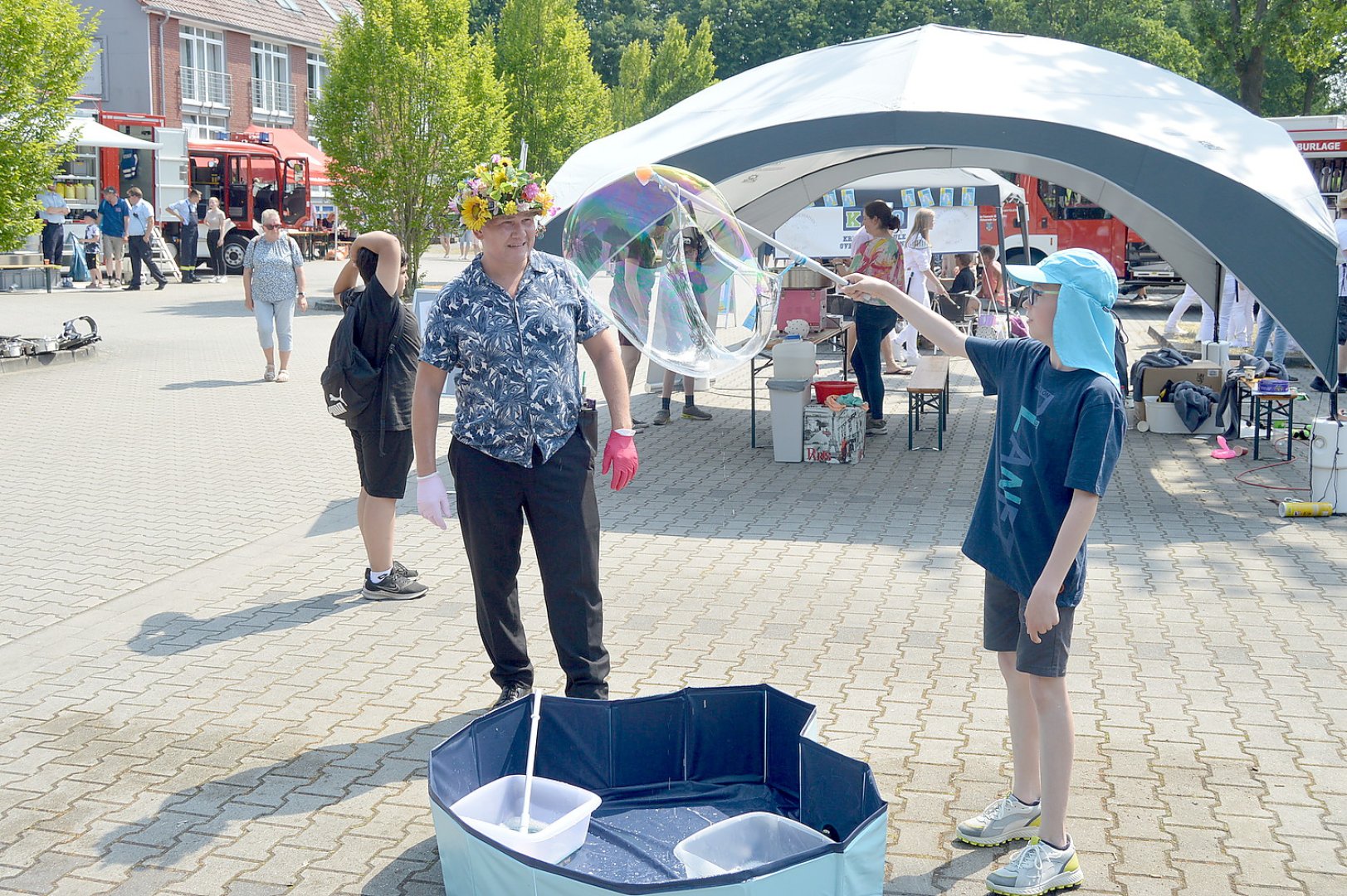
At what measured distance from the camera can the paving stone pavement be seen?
13.6 ft

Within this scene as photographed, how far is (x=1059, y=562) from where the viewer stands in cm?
355

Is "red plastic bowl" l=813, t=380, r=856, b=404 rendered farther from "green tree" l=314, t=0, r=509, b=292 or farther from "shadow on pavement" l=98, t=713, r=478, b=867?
"green tree" l=314, t=0, r=509, b=292

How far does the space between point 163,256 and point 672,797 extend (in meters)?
26.4

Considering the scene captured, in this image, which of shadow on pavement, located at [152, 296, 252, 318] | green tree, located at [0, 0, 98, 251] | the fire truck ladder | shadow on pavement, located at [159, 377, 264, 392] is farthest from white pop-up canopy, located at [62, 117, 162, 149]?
shadow on pavement, located at [159, 377, 264, 392]

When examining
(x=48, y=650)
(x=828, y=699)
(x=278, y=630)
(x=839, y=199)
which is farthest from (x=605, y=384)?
(x=839, y=199)

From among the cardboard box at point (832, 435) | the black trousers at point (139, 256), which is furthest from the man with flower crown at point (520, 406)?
the black trousers at point (139, 256)

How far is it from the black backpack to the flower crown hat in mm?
1826

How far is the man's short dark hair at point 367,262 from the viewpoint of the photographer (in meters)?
6.25

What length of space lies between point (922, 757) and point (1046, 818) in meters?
0.99

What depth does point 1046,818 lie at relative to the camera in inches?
150

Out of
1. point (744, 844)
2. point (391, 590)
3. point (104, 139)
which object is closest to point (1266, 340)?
point (391, 590)

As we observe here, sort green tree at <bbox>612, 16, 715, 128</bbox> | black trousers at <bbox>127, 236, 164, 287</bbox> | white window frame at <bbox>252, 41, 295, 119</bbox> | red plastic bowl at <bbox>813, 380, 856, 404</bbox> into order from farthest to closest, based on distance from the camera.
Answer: green tree at <bbox>612, 16, 715, 128</bbox>, white window frame at <bbox>252, 41, 295, 119</bbox>, black trousers at <bbox>127, 236, 164, 287</bbox>, red plastic bowl at <bbox>813, 380, 856, 404</bbox>

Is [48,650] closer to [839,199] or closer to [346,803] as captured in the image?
[346,803]

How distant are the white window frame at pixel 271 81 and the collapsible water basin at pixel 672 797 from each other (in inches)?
1840
